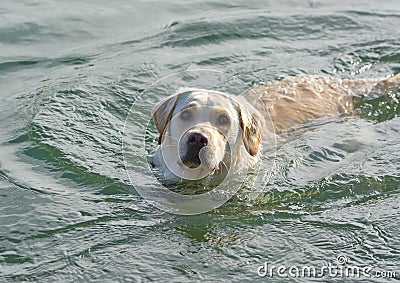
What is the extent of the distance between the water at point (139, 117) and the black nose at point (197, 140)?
0.62 metres

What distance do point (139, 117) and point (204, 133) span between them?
8.08ft

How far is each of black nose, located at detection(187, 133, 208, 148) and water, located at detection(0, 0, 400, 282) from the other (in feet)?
2.05

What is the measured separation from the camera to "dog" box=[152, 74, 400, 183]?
6305 mm

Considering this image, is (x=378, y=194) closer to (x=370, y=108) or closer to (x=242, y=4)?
(x=370, y=108)

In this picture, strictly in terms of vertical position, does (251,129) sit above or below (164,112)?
below

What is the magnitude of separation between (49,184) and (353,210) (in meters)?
2.65

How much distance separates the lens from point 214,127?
21.3ft

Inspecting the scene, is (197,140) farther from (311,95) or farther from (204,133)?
(311,95)

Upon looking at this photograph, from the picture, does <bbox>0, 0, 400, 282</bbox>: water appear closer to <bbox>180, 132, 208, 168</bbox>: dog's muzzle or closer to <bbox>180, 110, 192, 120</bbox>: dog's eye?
<bbox>180, 132, 208, 168</bbox>: dog's muzzle

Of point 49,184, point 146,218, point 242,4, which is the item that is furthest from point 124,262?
point 242,4

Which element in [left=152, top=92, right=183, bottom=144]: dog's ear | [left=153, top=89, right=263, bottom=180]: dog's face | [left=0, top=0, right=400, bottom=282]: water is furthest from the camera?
[left=152, top=92, right=183, bottom=144]: dog's ear

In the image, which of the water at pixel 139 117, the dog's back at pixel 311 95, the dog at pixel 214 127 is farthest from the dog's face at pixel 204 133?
the dog's back at pixel 311 95

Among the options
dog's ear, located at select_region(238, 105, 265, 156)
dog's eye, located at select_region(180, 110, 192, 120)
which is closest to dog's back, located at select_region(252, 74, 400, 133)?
dog's ear, located at select_region(238, 105, 265, 156)

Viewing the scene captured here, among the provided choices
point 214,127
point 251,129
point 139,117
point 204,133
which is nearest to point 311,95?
point 251,129
